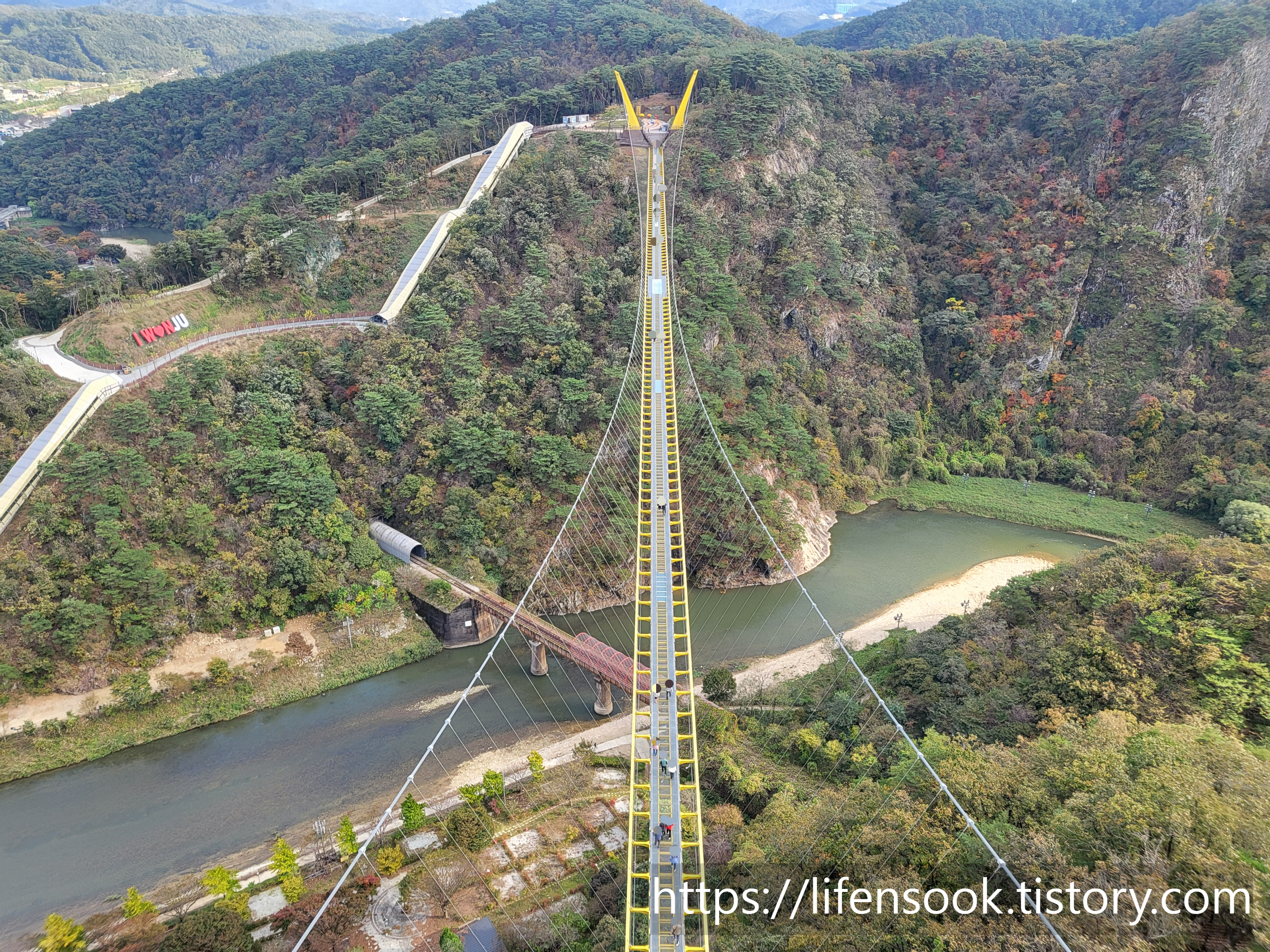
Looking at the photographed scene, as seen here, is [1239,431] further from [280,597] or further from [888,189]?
[280,597]

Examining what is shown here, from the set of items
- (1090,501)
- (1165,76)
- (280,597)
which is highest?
(1165,76)

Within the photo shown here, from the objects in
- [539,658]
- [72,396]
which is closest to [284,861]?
[539,658]

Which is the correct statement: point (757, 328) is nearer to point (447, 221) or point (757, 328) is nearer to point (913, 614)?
point (913, 614)

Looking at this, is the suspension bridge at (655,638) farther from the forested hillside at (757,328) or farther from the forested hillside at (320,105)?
the forested hillside at (320,105)

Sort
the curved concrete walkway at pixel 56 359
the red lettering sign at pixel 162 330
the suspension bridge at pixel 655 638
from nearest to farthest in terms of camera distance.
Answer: the suspension bridge at pixel 655 638 < the curved concrete walkway at pixel 56 359 < the red lettering sign at pixel 162 330

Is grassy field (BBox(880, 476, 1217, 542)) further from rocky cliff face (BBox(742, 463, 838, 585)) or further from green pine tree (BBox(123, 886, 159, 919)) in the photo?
green pine tree (BBox(123, 886, 159, 919))

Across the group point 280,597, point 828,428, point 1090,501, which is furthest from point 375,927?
point 1090,501

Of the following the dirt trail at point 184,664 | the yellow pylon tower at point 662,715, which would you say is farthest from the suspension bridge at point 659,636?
the dirt trail at point 184,664
